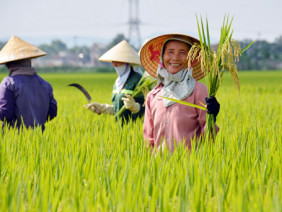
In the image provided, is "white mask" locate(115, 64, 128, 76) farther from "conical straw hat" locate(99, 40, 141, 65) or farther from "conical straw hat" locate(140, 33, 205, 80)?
"conical straw hat" locate(140, 33, 205, 80)

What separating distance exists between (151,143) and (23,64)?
1313mm

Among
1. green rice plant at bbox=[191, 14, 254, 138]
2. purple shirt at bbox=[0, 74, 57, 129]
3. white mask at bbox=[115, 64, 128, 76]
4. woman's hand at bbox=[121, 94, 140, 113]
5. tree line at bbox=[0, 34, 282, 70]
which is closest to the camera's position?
green rice plant at bbox=[191, 14, 254, 138]

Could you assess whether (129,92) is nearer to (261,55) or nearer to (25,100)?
(25,100)

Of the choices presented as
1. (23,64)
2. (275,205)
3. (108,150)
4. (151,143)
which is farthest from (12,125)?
(275,205)

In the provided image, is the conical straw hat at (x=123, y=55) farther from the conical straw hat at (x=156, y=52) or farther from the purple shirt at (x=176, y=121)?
the purple shirt at (x=176, y=121)

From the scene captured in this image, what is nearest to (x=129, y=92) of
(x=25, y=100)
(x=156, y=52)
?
(x=25, y=100)

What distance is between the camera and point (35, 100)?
3107 millimetres

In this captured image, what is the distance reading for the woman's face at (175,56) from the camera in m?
2.29

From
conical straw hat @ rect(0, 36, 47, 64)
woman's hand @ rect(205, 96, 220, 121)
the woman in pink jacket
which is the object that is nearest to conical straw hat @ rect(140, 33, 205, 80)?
the woman in pink jacket

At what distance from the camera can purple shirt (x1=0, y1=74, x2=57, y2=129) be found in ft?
9.86

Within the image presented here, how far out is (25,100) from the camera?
3.07 metres

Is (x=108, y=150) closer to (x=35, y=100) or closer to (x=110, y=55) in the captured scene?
(x=35, y=100)

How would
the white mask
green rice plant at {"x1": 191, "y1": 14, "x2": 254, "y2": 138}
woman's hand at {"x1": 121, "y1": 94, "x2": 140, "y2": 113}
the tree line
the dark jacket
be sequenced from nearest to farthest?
green rice plant at {"x1": 191, "y1": 14, "x2": 254, "y2": 138}, woman's hand at {"x1": 121, "y1": 94, "x2": 140, "y2": 113}, the dark jacket, the white mask, the tree line

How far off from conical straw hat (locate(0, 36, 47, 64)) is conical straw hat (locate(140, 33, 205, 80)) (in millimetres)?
899
